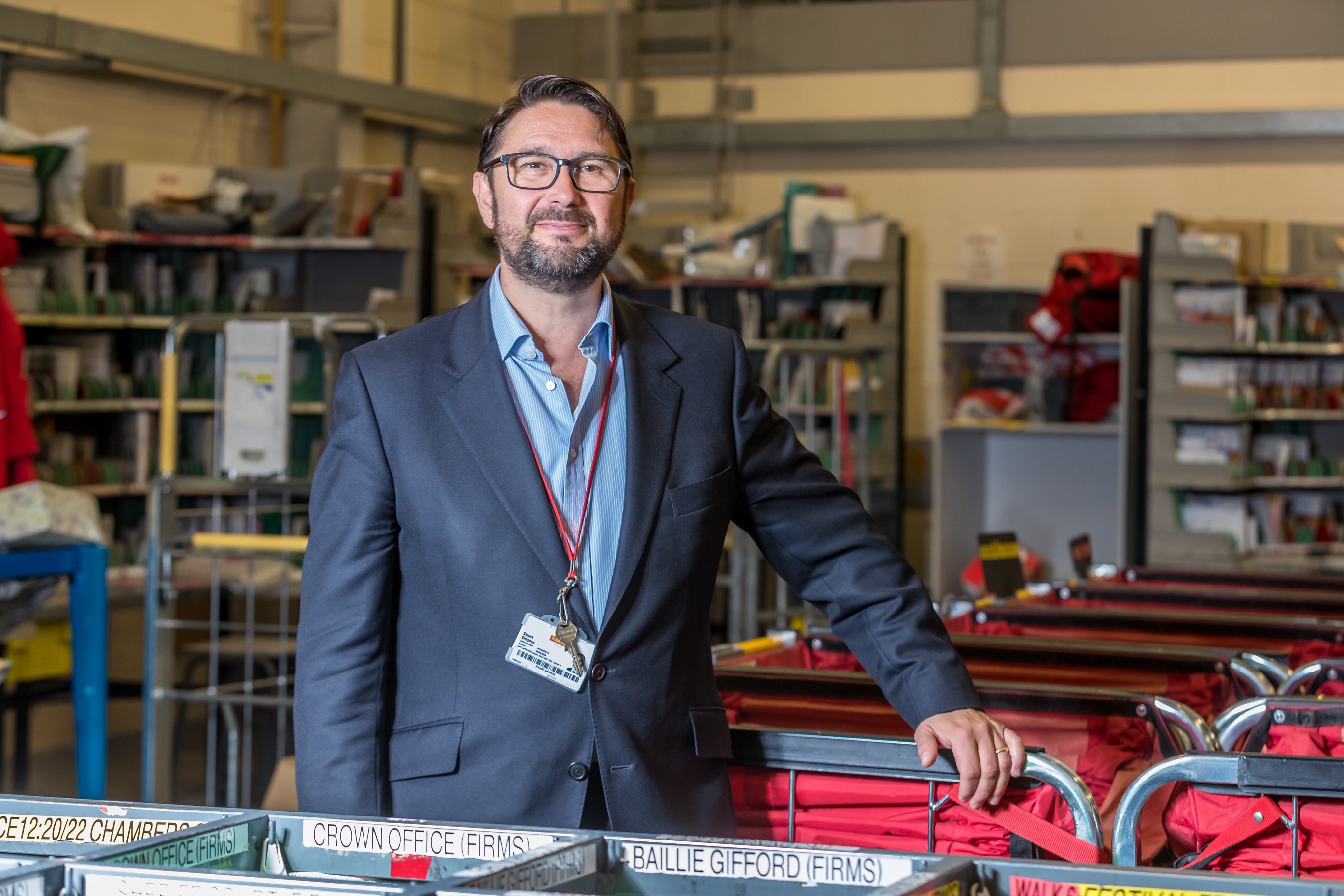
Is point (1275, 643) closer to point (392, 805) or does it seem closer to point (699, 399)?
point (699, 399)

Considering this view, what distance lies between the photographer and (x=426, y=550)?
1547 millimetres

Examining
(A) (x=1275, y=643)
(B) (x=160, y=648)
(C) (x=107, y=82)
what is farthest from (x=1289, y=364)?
(C) (x=107, y=82)

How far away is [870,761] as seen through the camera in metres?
1.62

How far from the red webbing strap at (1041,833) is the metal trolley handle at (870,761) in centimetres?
1

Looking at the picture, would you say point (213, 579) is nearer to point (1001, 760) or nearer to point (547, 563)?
point (547, 563)

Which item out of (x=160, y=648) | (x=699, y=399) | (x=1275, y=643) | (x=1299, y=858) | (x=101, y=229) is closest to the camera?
(x=1299, y=858)

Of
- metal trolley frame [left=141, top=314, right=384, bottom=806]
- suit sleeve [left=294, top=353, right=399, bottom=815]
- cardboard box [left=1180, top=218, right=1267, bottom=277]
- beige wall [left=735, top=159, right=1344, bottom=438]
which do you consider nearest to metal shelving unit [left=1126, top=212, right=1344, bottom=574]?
cardboard box [left=1180, top=218, right=1267, bottom=277]

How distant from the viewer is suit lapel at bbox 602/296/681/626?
5.02 feet

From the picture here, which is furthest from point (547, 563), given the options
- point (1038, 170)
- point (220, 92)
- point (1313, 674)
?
point (1038, 170)

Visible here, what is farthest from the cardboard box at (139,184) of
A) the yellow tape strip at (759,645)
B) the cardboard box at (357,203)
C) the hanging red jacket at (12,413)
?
the yellow tape strip at (759,645)

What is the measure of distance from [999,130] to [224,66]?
15.7 feet

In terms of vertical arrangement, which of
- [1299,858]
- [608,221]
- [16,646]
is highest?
[608,221]

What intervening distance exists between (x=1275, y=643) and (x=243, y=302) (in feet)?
19.3

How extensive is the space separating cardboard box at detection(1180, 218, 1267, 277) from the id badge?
690 centimetres
